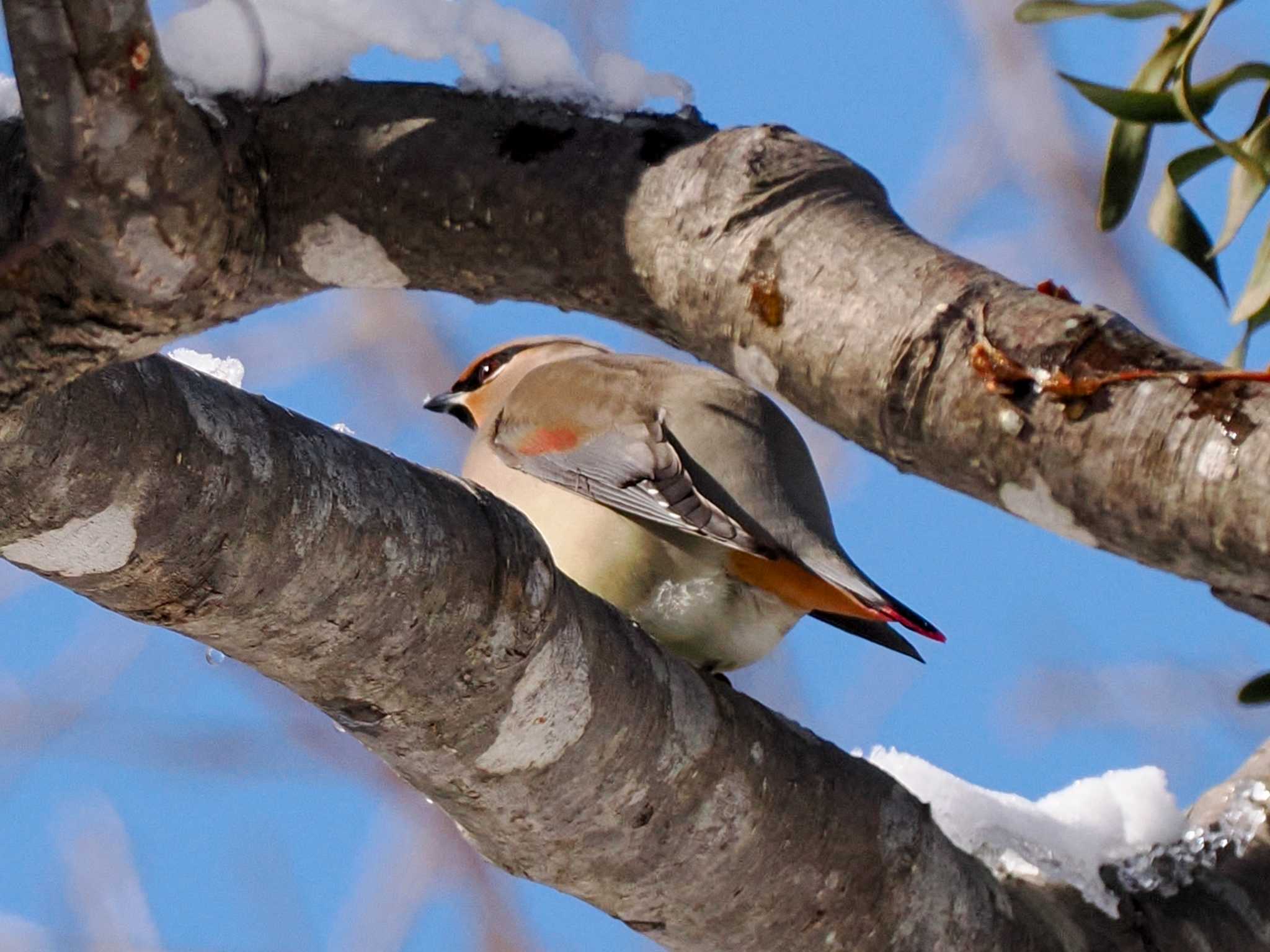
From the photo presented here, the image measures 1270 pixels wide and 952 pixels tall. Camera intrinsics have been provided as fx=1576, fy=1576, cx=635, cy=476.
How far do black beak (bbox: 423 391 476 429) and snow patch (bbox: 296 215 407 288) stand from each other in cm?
187

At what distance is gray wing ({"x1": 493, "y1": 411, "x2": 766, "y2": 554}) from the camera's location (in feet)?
8.50

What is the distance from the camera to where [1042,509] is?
1.30 metres

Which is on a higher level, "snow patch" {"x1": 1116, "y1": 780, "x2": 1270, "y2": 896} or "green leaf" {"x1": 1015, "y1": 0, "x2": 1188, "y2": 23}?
"green leaf" {"x1": 1015, "y1": 0, "x2": 1188, "y2": 23}

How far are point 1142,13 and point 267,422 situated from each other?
111 centimetres

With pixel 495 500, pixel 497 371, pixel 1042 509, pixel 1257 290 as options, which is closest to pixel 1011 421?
pixel 1042 509

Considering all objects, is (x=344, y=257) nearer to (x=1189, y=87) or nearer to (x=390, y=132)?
(x=390, y=132)

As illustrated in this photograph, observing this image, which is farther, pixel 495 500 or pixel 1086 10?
pixel 495 500

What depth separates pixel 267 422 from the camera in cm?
176

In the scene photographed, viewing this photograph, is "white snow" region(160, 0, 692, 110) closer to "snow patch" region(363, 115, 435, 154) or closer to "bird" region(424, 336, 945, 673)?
"snow patch" region(363, 115, 435, 154)

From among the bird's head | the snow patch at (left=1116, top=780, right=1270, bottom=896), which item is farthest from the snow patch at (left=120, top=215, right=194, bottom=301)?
the bird's head

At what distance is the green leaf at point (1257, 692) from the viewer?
A: 2.13 metres

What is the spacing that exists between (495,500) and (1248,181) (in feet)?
3.20

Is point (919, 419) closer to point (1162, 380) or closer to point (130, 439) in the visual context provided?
point (1162, 380)

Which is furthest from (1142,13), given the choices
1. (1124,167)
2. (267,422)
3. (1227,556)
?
(267,422)
